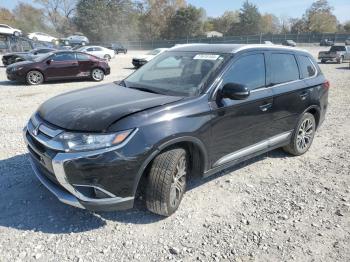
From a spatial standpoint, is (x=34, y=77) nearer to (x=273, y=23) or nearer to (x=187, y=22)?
(x=187, y=22)

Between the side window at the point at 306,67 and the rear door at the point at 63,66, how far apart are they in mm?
11089

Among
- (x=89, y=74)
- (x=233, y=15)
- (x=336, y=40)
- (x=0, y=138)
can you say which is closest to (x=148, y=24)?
(x=233, y=15)

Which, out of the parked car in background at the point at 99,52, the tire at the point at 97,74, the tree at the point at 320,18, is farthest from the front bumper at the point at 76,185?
the tree at the point at 320,18

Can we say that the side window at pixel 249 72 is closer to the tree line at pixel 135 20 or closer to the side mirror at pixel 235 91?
the side mirror at pixel 235 91

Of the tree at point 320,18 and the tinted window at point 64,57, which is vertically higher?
the tree at point 320,18

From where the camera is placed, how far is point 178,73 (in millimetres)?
4152

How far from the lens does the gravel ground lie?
10.0 ft

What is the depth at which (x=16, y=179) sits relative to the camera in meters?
4.37

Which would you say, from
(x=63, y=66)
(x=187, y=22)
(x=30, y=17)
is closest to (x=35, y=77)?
(x=63, y=66)

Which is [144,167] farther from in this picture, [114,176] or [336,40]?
[336,40]

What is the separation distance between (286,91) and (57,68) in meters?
11.4

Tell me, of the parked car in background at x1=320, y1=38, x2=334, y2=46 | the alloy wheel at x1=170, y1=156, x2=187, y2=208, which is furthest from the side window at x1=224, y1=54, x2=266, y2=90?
the parked car in background at x1=320, y1=38, x2=334, y2=46

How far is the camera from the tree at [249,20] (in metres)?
78.1

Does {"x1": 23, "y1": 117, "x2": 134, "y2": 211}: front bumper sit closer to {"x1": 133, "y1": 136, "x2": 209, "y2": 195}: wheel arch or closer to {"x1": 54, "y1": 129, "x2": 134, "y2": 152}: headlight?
{"x1": 54, "y1": 129, "x2": 134, "y2": 152}: headlight
